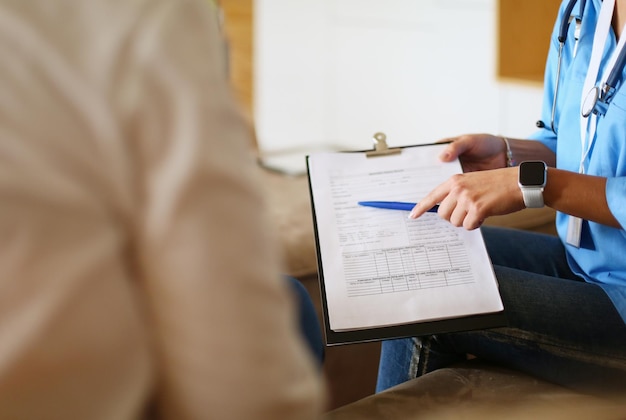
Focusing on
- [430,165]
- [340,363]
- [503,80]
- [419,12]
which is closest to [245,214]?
[430,165]

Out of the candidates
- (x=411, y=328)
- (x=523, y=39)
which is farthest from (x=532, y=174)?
(x=523, y=39)

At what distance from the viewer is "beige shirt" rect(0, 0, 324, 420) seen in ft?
1.20

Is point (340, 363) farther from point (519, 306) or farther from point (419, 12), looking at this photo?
point (419, 12)

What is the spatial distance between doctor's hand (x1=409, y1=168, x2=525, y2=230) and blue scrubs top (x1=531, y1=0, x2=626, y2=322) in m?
0.13

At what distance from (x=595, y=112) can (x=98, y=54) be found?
2.76 ft

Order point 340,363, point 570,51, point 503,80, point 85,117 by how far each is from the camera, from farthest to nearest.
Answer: point 503,80 → point 340,363 → point 570,51 → point 85,117

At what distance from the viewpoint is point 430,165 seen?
1.06 metres

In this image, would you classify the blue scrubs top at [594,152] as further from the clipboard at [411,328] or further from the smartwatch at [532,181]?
the clipboard at [411,328]

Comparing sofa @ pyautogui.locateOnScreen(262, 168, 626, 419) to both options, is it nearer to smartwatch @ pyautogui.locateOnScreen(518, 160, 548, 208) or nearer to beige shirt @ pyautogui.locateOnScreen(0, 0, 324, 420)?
smartwatch @ pyautogui.locateOnScreen(518, 160, 548, 208)

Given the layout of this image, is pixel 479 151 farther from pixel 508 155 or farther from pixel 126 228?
pixel 126 228

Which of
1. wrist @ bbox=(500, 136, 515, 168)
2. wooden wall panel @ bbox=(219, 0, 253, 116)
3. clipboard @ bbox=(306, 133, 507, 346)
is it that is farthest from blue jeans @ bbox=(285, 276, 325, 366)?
wooden wall panel @ bbox=(219, 0, 253, 116)

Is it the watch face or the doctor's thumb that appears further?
the doctor's thumb

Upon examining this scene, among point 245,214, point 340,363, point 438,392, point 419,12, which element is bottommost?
point 340,363

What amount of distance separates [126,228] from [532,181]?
70 cm
